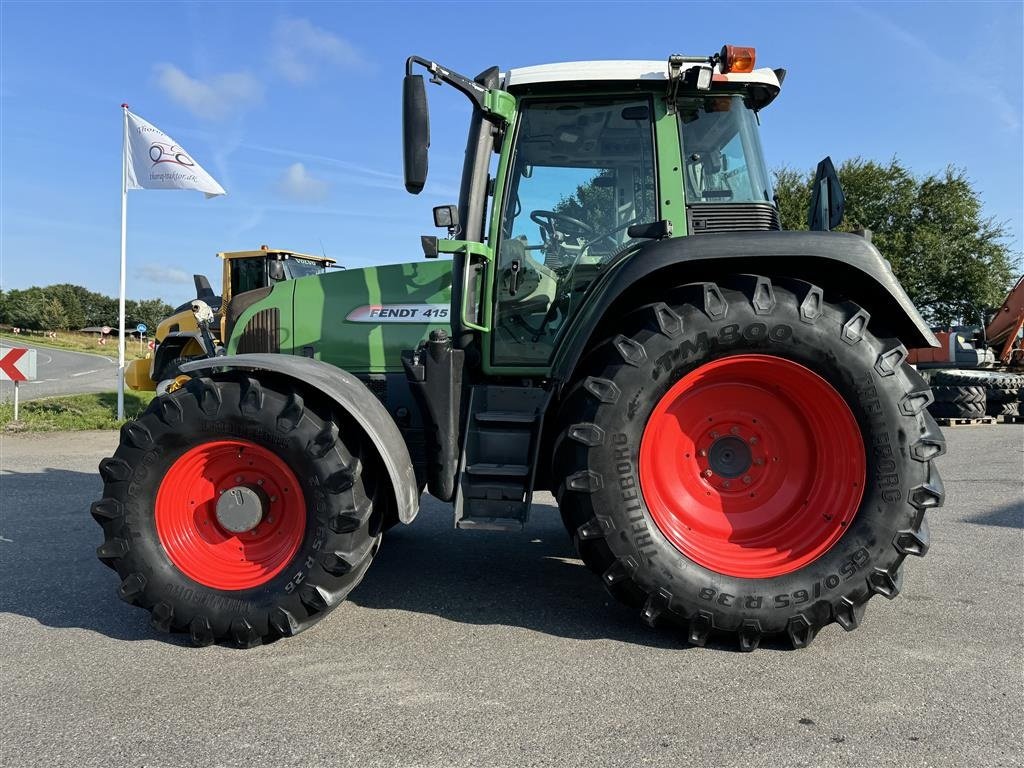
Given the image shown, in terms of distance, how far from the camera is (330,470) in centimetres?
285

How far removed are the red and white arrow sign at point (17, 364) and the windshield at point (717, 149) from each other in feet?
32.6

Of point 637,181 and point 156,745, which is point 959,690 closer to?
point 637,181

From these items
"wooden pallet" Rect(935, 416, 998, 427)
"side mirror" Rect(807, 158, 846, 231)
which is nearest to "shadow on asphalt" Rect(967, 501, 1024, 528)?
"side mirror" Rect(807, 158, 846, 231)

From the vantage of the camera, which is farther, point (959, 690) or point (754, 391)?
point (754, 391)

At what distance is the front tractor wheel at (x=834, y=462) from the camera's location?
9.01 ft

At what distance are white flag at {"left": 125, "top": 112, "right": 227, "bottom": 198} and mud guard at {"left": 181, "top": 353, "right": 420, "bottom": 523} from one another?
976cm

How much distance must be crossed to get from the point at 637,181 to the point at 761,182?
66 cm

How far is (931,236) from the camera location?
83.0 ft

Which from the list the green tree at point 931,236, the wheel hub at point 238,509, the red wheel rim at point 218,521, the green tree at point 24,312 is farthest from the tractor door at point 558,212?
the green tree at point 24,312

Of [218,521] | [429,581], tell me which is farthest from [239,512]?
[429,581]

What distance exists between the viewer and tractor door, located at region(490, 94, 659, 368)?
10.9 feet

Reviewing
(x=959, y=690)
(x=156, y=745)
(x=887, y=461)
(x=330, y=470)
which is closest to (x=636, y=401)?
(x=887, y=461)

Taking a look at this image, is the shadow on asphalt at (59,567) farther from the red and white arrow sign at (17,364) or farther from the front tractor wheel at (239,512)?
the red and white arrow sign at (17,364)

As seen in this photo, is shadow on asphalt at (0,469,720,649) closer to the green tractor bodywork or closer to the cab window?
the green tractor bodywork
